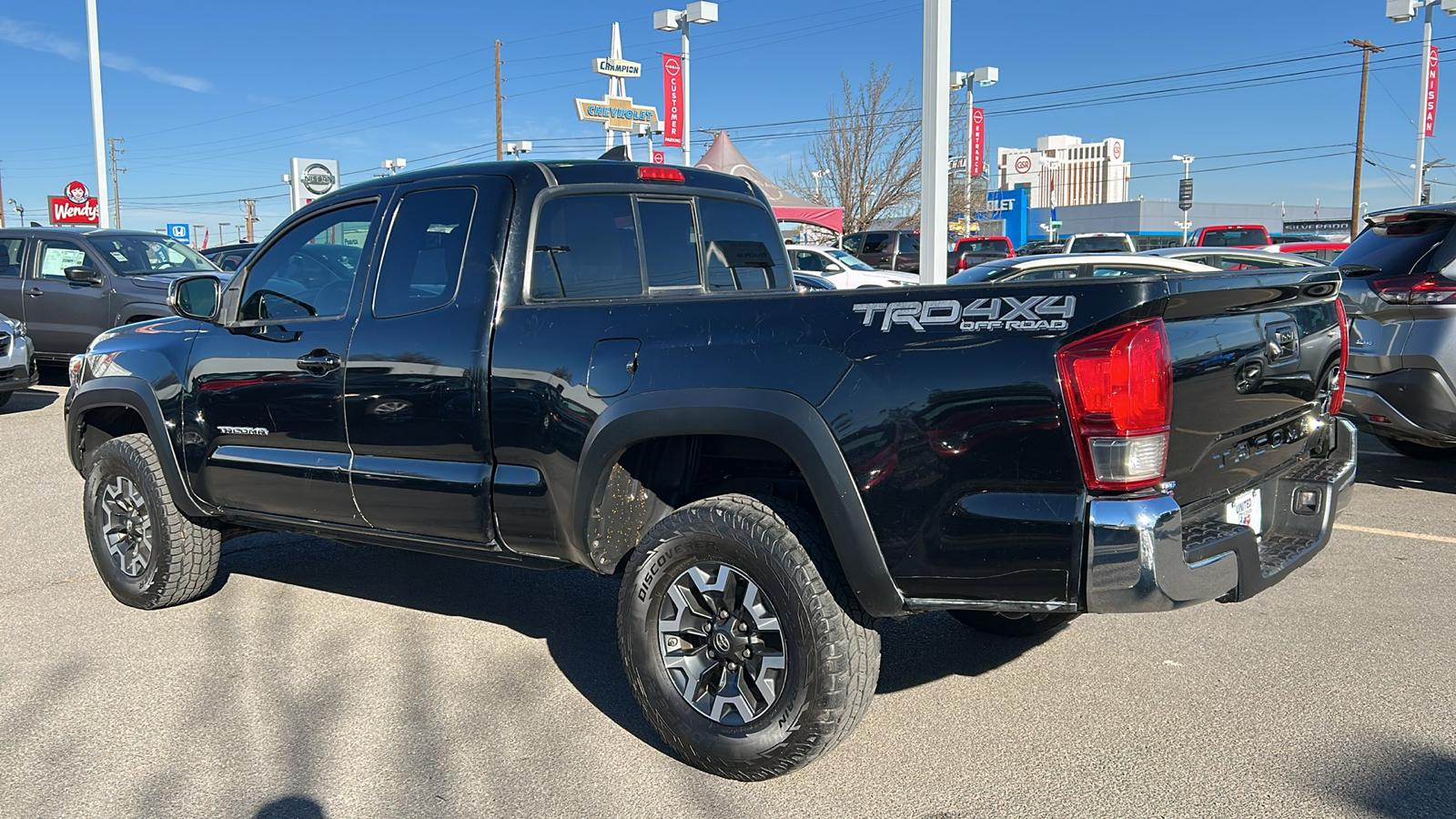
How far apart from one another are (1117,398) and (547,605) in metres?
3.20

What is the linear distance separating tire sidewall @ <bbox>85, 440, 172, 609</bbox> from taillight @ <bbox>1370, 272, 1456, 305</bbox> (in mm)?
6765

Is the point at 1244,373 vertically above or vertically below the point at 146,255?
below

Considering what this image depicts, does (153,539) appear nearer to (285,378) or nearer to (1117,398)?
(285,378)

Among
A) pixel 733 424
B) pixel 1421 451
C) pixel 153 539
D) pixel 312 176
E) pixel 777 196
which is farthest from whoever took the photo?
pixel 777 196

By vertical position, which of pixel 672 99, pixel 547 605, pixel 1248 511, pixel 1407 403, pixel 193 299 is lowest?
pixel 547 605

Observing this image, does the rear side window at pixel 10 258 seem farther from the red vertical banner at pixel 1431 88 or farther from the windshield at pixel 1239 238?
Result: the red vertical banner at pixel 1431 88

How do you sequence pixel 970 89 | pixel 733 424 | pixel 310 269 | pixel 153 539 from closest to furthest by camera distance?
pixel 733 424 → pixel 310 269 → pixel 153 539 → pixel 970 89

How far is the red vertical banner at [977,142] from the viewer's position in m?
44.3

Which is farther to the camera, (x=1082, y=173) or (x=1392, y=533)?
(x=1082, y=173)

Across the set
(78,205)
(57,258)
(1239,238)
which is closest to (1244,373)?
(57,258)

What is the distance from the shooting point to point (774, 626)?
328cm

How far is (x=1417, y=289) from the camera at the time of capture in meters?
6.46

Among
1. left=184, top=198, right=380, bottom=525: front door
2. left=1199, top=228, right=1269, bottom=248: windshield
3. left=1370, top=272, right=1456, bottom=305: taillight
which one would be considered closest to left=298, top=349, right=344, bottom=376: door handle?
left=184, top=198, right=380, bottom=525: front door

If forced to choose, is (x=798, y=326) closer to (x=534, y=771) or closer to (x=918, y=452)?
(x=918, y=452)
